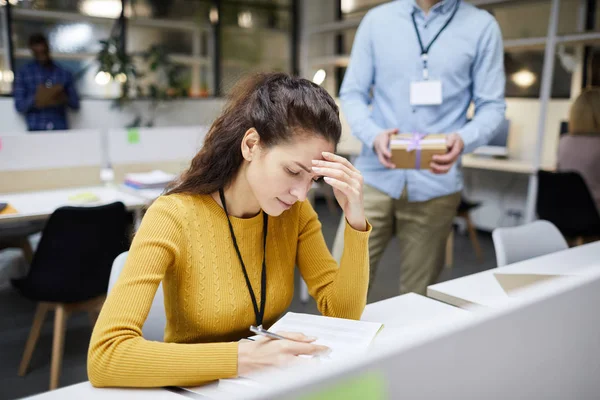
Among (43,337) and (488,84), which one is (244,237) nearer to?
(488,84)

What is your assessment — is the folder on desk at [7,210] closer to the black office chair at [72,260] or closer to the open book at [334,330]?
the black office chair at [72,260]

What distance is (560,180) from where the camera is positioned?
338 cm

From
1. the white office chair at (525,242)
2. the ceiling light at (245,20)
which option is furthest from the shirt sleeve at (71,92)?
the white office chair at (525,242)

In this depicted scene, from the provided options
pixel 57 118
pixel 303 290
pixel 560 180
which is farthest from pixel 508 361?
pixel 57 118

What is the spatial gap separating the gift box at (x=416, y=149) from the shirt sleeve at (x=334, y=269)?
0.49 m

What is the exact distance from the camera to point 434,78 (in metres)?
1.88

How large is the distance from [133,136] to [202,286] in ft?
8.59

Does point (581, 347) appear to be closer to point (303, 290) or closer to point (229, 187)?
point (229, 187)

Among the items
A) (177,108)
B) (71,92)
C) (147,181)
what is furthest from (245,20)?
(147,181)

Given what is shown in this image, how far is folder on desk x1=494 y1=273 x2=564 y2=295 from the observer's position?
142 centimetres

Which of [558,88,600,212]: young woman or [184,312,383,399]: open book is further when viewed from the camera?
[558,88,600,212]: young woman

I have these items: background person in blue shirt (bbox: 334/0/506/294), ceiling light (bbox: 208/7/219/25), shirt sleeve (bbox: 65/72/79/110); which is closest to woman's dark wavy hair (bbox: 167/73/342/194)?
background person in blue shirt (bbox: 334/0/506/294)

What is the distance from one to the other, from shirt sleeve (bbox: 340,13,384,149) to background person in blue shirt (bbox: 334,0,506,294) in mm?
12

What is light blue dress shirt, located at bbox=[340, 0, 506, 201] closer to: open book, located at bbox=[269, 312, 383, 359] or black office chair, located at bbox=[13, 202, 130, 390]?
open book, located at bbox=[269, 312, 383, 359]
